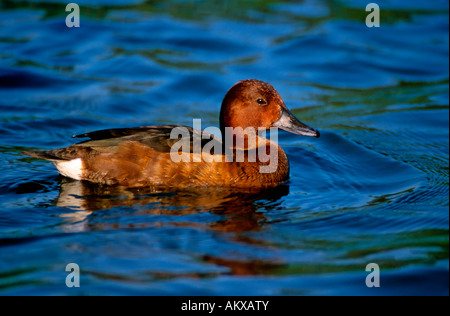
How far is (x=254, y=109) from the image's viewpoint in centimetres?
759

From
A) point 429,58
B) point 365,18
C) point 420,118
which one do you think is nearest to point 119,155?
point 420,118

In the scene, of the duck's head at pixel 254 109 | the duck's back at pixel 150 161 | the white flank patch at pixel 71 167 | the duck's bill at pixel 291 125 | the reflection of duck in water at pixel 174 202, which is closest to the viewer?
the reflection of duck in water at pixel 174 202

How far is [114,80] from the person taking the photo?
1117 centimetres

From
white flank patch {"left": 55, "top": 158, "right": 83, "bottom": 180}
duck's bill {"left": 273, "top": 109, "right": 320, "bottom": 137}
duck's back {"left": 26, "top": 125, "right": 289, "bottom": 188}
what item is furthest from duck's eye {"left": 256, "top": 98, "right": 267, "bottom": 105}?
white flank patch {"left": 55, "top": 158, "right": 83, "bottom": 180}

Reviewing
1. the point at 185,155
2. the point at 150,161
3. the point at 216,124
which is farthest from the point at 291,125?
the point at 216,124

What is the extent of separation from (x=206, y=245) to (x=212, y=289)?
2.31 ft

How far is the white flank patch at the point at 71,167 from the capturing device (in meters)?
7.16

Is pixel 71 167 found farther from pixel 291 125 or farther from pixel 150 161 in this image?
pixel 291 125

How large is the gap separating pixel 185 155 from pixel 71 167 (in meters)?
1.26

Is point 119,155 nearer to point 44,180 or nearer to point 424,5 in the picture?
point 44,180

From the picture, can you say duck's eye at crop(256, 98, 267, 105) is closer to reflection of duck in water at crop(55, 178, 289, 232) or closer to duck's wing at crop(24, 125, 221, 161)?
duck's wing at crop(24, 125, 221, 161)

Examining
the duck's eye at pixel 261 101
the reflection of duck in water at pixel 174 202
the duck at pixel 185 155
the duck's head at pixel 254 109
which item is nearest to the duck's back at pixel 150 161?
the duck at pixel 185 155

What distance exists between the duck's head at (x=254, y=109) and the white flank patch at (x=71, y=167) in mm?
1705

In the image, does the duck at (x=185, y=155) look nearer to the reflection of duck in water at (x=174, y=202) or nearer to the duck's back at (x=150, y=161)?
the duck's back at (x=150, y=161)
